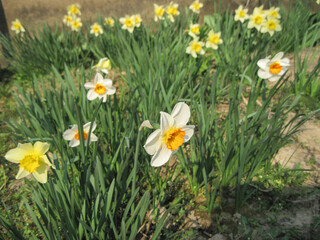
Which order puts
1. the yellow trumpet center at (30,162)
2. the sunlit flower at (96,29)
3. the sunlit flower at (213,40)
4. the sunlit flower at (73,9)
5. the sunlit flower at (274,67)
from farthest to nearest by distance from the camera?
the sunlit flower at (73,9) < the sunlit flower at (96,29) < the sunlit flower at (213,40) < the sunlit flower at (274,67) < the yellow trumpet center at (30,162)

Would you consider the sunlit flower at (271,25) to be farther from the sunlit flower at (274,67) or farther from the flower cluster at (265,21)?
the sunlit flower at (274,67)

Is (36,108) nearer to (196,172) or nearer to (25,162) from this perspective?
(25,162)

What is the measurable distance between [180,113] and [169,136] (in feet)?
0.35

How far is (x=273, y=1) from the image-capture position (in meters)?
3.31

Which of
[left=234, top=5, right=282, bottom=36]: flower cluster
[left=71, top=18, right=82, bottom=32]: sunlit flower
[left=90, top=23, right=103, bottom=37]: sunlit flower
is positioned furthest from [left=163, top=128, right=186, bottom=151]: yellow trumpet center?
[left=71, top=18, right=82, bottom=32]: sunlit flower

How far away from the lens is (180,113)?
0.94 meters

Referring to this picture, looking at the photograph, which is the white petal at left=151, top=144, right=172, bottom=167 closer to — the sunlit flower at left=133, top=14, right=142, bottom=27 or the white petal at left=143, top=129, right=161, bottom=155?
the white petal at left=143, top=129, right=161, bottom=155

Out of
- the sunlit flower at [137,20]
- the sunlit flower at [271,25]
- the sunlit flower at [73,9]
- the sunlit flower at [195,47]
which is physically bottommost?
the sunlit flower at [195,47]

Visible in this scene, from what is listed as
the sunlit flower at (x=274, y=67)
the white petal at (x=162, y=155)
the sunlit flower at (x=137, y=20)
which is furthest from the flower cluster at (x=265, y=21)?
the white petal at (x=162, y=155)

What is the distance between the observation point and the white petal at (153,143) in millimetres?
897

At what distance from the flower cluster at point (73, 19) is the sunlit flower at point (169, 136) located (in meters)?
3.06

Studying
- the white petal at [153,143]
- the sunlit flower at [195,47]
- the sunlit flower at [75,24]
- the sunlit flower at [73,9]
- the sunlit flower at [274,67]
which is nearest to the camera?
the white petal at [153,143]

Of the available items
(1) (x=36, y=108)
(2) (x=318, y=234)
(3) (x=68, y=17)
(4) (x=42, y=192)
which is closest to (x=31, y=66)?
(3) (x=68, y=17)

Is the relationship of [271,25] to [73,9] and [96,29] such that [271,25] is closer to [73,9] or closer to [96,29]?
[96,29]
